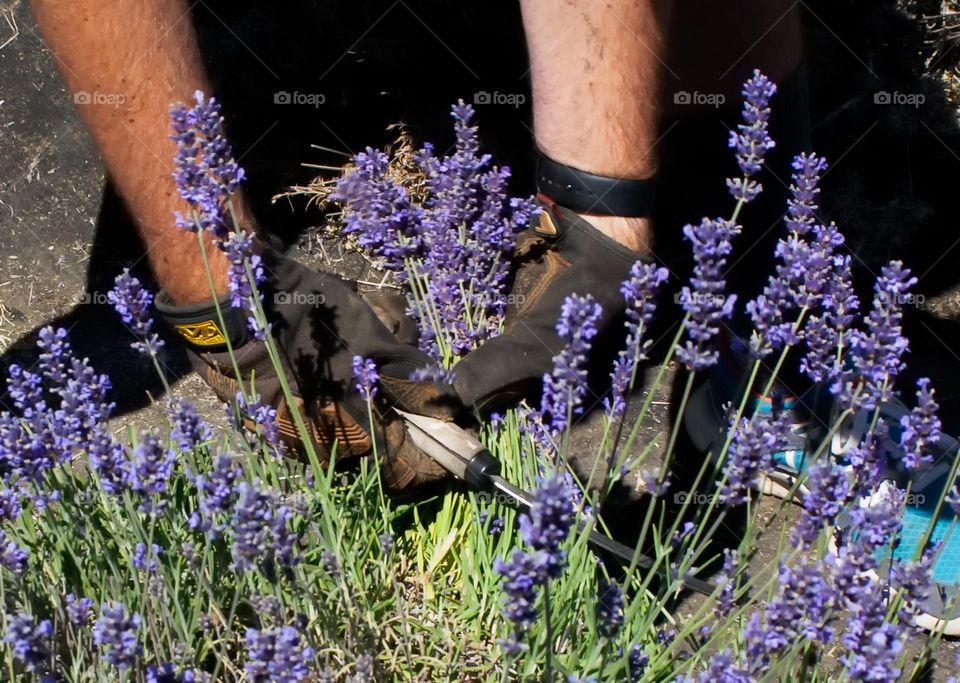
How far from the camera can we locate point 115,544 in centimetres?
187

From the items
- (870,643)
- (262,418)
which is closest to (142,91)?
(262,418)

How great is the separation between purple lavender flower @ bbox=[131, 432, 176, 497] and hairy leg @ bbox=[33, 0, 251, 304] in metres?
0.59

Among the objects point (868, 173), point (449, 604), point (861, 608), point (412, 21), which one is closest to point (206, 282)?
point (449, 604)

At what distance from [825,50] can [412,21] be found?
1358mm

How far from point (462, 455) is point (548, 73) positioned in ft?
2.82

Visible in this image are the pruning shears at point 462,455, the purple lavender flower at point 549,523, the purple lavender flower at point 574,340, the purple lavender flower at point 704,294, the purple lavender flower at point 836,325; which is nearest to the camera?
the purple lavender flower at point 549,523

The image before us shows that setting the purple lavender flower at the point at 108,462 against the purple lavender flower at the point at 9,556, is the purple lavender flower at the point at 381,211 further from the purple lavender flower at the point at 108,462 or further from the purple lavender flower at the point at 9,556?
the purple lavender flower at the point at 9,556

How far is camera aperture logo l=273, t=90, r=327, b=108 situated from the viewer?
329 cm

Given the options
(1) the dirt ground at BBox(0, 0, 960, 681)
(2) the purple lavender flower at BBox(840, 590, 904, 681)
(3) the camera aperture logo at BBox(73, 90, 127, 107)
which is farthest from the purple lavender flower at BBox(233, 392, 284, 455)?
(1) the dirt ground at BBox(0, 0, 960, 681)

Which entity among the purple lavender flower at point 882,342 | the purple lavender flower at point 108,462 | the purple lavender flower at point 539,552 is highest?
the purple lavender flower at point 882,342

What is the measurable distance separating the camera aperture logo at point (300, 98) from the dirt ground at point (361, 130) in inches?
0.8

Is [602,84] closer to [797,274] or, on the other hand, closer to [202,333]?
[797,274]

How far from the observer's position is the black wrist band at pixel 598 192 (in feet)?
7.50

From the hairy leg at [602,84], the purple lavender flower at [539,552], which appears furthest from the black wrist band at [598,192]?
the purple lavender flower at [539,552]
